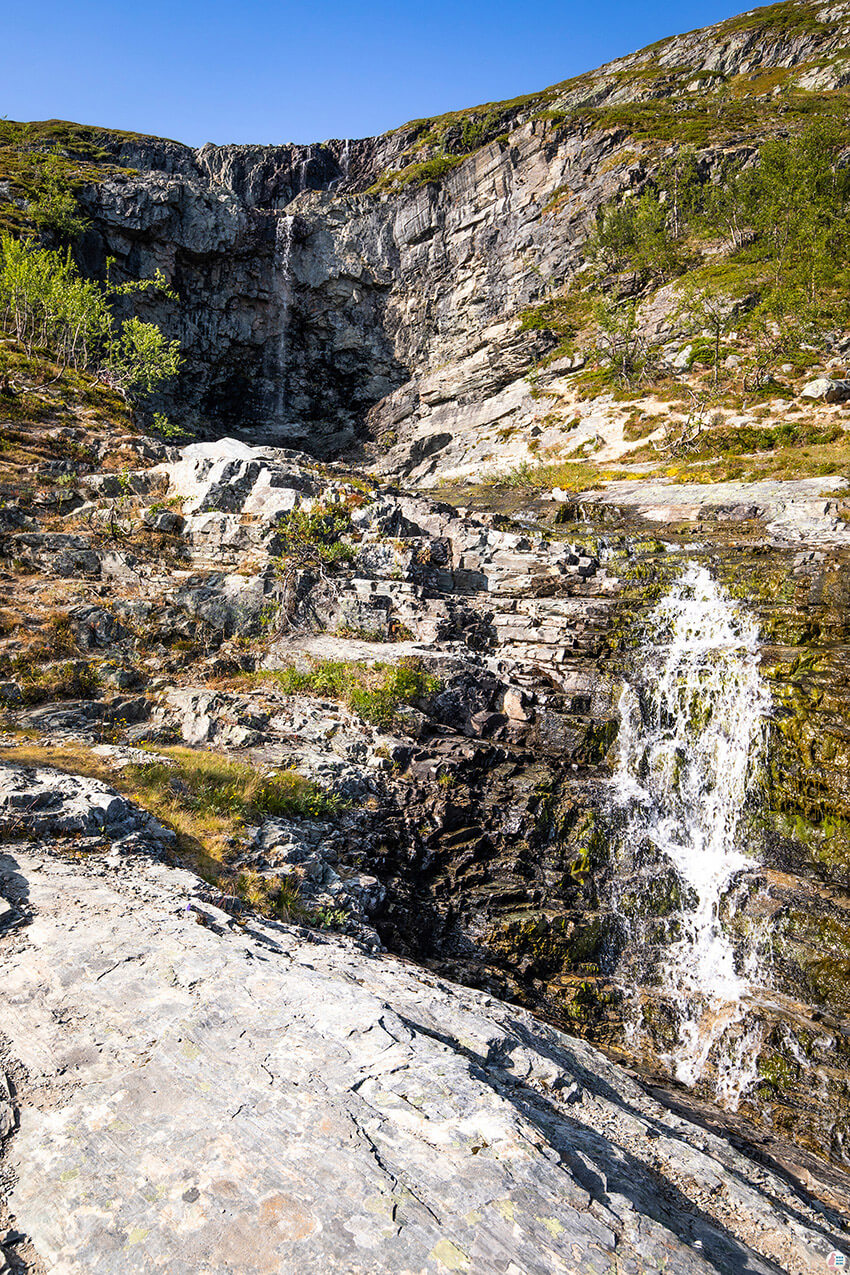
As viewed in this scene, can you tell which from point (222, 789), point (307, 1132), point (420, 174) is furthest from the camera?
point (420, 174)

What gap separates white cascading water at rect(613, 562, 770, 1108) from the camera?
11773 millimetres

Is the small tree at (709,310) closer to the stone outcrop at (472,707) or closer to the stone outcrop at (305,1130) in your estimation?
the stone outcrop at (472,707)

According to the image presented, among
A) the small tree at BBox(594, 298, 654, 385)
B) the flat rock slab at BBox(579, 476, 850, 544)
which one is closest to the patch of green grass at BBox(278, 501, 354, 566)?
the flat rock slab at BBox(579, 476, 850, 544)

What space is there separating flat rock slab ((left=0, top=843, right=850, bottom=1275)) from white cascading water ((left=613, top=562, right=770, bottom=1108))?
4713mm

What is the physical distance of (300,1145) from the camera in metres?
4.84

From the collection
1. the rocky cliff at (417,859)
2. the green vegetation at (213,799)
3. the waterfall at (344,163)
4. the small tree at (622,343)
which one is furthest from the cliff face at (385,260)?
the green vegetation at (213,799)

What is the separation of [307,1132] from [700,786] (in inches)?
523

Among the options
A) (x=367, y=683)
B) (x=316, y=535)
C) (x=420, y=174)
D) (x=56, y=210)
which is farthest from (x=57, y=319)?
(x=420, y=174)

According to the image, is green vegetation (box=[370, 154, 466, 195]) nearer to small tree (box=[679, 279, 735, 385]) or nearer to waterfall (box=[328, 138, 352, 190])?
waterfall (box=[328, 138, 352, 190])

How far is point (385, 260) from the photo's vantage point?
2731 inches

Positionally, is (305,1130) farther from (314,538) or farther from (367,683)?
(314,538)

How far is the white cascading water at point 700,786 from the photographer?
1177 cm

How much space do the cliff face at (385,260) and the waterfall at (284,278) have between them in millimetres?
153

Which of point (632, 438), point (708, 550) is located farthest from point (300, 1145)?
point (632, 438)
